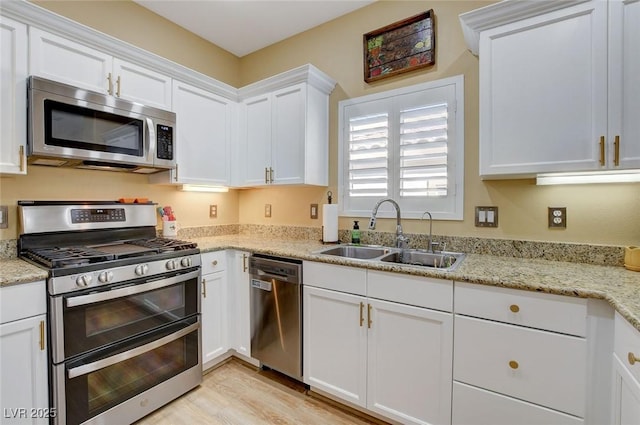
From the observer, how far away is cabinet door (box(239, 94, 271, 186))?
253 cm

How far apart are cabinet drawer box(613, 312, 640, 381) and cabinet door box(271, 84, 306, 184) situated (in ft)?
6.15

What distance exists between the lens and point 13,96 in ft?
5.03

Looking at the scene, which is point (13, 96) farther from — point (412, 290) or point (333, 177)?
point (412, 290)

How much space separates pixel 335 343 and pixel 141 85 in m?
2.16

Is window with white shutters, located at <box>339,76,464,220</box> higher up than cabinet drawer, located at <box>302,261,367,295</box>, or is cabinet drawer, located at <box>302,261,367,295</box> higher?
window with white shutters, located at <box>339,76,464,220</box>

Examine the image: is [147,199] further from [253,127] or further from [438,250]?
[438,250]

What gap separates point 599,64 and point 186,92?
8.37 ft

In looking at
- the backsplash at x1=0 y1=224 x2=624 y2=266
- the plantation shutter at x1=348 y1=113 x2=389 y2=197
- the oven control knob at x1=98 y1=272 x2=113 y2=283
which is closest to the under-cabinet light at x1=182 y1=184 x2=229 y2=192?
the backsplash at x1=0 y1=224 x2=624 y2=266

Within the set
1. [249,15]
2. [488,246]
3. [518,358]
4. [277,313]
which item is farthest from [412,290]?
[249,15]

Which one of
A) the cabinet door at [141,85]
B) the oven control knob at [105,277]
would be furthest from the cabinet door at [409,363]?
the cabinet door at [141,85]

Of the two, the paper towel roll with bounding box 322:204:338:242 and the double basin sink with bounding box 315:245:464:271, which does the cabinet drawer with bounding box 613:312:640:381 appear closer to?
the double basin sink with bounding box 315:245:464:271

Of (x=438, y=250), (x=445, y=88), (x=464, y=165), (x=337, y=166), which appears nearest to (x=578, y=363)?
(x=438, y=250)

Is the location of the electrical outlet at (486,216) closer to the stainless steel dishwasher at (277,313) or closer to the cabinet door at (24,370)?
the stainless steel dishwasher at (277,313)

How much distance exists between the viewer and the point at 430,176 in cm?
209
